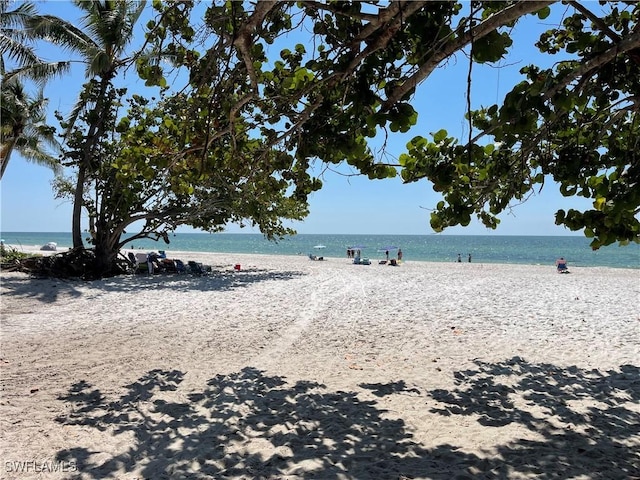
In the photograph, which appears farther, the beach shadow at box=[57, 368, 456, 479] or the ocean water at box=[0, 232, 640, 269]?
the ocean water at box=[0, 232, 640, 269]

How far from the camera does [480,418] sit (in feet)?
14.9

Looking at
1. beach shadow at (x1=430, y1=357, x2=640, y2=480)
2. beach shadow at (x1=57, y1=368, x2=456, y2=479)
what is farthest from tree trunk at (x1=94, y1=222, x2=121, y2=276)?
Result: beach shadow at (x1=430, y1=357, x2=640, y2=480)

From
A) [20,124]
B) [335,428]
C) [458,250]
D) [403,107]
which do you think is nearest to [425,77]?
[403,107]

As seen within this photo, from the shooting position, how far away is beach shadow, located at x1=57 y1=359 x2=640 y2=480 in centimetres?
352

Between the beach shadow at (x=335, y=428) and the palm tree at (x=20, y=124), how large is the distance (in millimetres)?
16704

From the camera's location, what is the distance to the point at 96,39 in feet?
51.4

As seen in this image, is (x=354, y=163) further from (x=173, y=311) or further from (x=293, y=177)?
(x=173, y=311)

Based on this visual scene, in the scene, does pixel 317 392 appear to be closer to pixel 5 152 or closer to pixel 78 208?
pixel 78 208

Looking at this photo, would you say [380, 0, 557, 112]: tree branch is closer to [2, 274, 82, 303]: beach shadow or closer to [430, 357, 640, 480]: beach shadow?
[430, 357, 640, 480]: beach shadow

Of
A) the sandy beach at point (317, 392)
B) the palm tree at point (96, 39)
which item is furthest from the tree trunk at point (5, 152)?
the sandy beach at point (317, 392)

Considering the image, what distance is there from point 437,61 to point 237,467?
3.56m

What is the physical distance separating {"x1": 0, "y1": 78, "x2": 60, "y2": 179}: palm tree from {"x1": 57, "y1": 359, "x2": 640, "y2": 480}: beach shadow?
16.7 meters

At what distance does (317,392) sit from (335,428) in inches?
39.6

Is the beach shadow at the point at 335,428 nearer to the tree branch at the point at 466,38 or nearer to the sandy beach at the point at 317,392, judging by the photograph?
the sandy beach at the point at 317,392
